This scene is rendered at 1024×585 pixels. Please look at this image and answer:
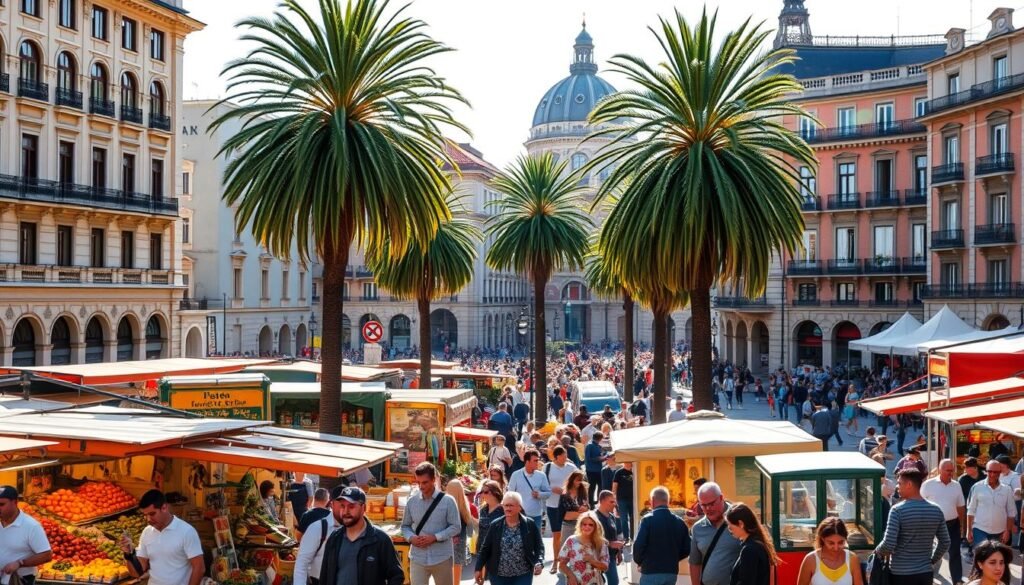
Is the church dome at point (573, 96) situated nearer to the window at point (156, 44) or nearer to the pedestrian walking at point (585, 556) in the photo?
the window at point (156, 44)

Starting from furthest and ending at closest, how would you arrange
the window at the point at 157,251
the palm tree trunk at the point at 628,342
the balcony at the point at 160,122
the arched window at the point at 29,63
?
the window at the point at 157,251
the balcony at the point at 160,122
the arched window at the point at 29,63
the palm tree trunk at the point at 628,342

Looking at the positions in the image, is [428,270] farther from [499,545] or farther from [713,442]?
[499,545]

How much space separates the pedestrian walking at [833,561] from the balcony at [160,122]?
138 ft

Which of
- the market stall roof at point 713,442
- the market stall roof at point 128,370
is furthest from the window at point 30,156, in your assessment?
the market stall roof at point 713,442

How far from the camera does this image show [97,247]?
43094 millimetres

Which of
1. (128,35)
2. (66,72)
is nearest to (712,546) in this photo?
(66,72)

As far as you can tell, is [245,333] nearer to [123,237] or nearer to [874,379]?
[123,237]

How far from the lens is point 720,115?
22.1 m

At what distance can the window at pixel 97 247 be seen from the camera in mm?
42562

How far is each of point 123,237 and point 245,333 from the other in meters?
22.0

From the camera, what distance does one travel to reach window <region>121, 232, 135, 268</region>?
44.8 m

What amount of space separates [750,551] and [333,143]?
13210mm

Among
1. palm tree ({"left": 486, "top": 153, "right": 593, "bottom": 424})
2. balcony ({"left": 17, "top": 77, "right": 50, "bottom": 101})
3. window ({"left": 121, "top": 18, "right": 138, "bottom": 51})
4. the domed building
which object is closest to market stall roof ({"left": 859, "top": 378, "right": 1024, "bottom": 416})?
palm tree ({"left": 486, "top": 153, "right": 593, "bottom": 424})

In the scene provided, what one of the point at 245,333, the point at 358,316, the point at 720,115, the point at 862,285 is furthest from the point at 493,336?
the point at 720,115
